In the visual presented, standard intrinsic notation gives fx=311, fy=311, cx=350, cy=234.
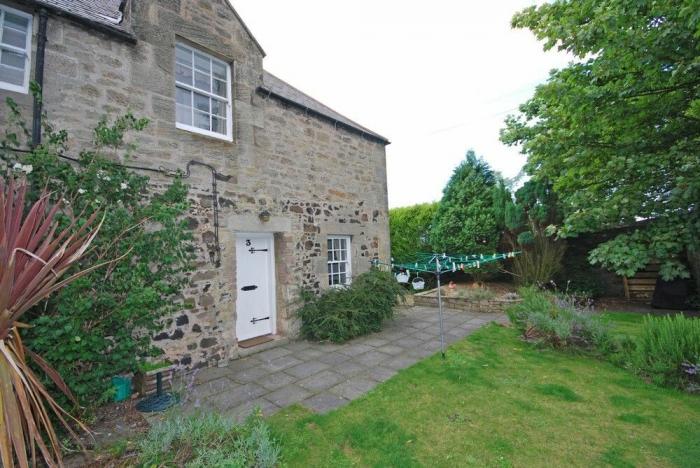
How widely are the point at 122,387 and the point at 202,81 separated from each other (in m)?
4.78

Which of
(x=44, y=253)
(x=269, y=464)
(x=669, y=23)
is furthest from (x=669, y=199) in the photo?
(x=44, y=253)

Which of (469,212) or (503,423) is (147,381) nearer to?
(503,423)

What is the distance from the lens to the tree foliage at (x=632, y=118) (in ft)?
13.3

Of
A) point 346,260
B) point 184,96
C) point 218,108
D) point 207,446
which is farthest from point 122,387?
point 346,260

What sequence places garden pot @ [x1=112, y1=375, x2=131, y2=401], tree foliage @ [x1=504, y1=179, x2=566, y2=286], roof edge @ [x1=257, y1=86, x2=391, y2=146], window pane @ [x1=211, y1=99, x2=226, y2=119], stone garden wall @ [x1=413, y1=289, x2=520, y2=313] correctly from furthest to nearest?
1. tree foliage @ [x1=504, y1=179, x2=566, y2=286]
2. stone garden wall @ [x1=413, y1=289, x2=520, y2=313]
3. roof edge @ [x1=257, y1=86, x2=391, y2=146]
4. window pane @ [x1=211, y1=99, x2=226, y2=119]
5. garden pot @ [x1=112, y1=375, x2=131, y2=401]

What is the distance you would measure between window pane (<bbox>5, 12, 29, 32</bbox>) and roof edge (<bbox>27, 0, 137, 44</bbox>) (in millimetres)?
275

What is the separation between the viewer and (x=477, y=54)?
794cm

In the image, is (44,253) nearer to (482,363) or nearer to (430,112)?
(482,363)

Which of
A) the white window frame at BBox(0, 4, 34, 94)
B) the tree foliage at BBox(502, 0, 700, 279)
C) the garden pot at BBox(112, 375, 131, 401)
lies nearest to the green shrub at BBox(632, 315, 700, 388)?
the tree foliage at BBox(502, 0, 700, 279)

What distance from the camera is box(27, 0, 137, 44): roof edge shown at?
3702 mm

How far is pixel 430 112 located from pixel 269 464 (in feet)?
41.3

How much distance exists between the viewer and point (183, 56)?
5145mm

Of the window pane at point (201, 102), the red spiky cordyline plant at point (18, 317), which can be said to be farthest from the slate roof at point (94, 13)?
the red spiky cordyline plant at point (18, 317)

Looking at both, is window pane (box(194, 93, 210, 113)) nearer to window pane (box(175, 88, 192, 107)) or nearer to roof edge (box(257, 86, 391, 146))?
window pane (box(175, 88, 192, 107))
